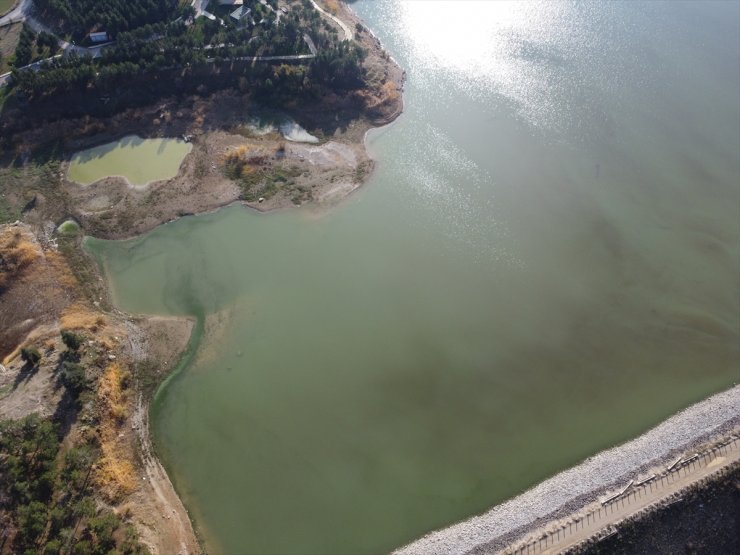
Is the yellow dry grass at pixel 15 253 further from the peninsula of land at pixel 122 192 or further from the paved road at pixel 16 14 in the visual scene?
the paved road at pixel 16 14

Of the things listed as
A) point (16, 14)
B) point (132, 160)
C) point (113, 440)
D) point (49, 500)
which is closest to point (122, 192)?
point (132, 160)

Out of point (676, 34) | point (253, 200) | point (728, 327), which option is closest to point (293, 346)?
point (253, 200)

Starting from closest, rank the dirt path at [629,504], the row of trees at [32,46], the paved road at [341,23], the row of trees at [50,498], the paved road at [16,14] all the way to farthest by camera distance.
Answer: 1. the row of trees at [50,498]
2. the dirt path at [629,504]
3. the row of trees at [32,46]
4. the paved road at [16,14]
5. the paved road at [341,23]

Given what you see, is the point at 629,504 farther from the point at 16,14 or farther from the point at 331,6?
the point at 16,14

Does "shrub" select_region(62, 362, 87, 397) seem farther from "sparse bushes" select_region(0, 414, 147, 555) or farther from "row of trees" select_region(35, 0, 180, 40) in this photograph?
"row of trees" select_region(35, 0, 180, 40)

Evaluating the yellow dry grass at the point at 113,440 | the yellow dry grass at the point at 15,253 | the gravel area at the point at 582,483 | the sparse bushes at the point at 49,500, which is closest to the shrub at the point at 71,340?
the yellow dry grass at the point at 113,440

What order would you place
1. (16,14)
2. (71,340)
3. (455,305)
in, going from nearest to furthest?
(71,340) < (455,305) < (16,14)

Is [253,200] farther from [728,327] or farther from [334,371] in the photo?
[728,327]
